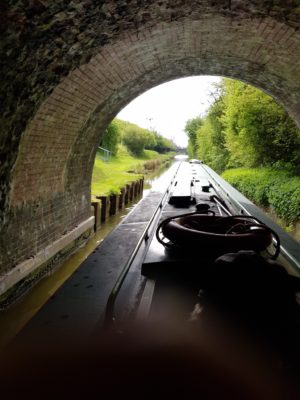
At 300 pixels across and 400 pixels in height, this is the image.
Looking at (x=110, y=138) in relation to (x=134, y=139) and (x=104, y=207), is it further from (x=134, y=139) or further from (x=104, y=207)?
(x=134, y=139)

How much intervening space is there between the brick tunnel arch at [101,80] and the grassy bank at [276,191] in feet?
11.1

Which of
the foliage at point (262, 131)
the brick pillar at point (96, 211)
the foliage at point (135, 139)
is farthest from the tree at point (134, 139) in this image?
the brick pillar at point (96, 211)

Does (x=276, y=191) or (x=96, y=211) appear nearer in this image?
(x=96, y=211)

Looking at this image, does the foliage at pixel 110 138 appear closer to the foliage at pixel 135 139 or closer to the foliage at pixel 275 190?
the foliage at pixel 275 190

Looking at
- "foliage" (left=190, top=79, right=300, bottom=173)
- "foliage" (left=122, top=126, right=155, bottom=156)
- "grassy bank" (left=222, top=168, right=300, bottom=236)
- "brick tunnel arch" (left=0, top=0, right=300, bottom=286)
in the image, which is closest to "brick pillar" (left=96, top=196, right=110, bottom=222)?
"brick tunnel arch" (left=0, top=0, right=300, bottom=286)

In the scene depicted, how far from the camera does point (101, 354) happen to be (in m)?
1.93

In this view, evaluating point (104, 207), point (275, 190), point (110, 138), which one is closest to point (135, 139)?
point (110, 138)

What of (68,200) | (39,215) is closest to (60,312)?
(39,215)

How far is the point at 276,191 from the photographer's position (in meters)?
11.4

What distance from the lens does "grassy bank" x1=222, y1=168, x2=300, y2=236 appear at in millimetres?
9711

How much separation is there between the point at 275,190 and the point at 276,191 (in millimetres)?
170

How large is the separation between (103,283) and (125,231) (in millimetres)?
2178

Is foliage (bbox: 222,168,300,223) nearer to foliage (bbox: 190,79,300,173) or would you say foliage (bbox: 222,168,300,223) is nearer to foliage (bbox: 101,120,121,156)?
foliage (bbox: 190,79,300,173)

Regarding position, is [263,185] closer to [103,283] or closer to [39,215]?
[39,215]
